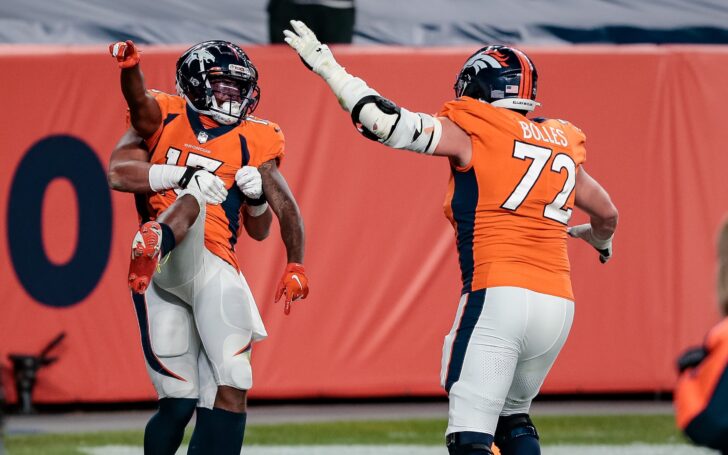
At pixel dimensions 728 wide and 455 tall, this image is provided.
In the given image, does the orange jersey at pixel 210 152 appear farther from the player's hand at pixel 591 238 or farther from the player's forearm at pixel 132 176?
the player's hand at pixel 591 238

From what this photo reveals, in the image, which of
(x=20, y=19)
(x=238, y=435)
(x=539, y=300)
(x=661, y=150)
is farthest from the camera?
(x=20, y=19)

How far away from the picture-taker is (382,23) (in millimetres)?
8523

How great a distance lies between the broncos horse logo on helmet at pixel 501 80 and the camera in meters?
4.02

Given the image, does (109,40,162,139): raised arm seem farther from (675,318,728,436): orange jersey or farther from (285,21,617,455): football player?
(675,318,728,436): orange jersey

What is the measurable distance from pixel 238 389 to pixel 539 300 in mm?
1139

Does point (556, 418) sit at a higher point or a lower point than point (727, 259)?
lower

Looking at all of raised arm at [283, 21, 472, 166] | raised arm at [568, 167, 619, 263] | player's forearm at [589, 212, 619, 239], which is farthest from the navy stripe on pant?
player's forearm at [589, 212, 619, 239]

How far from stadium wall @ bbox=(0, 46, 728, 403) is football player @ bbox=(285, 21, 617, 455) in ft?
11.8

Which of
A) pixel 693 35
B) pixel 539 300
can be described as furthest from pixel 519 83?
pixel 693 35

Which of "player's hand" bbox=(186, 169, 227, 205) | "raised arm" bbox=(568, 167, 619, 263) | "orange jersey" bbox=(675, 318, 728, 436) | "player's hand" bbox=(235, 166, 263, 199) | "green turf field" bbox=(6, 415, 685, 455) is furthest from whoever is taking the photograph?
"green turf field" bbox=(6, 415, 685, 455)

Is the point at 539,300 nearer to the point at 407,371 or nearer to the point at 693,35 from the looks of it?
the point at 407,371

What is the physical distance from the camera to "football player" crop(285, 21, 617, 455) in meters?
3.78

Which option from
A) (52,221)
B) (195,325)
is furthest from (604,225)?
(52,221)

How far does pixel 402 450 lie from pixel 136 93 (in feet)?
9.03
